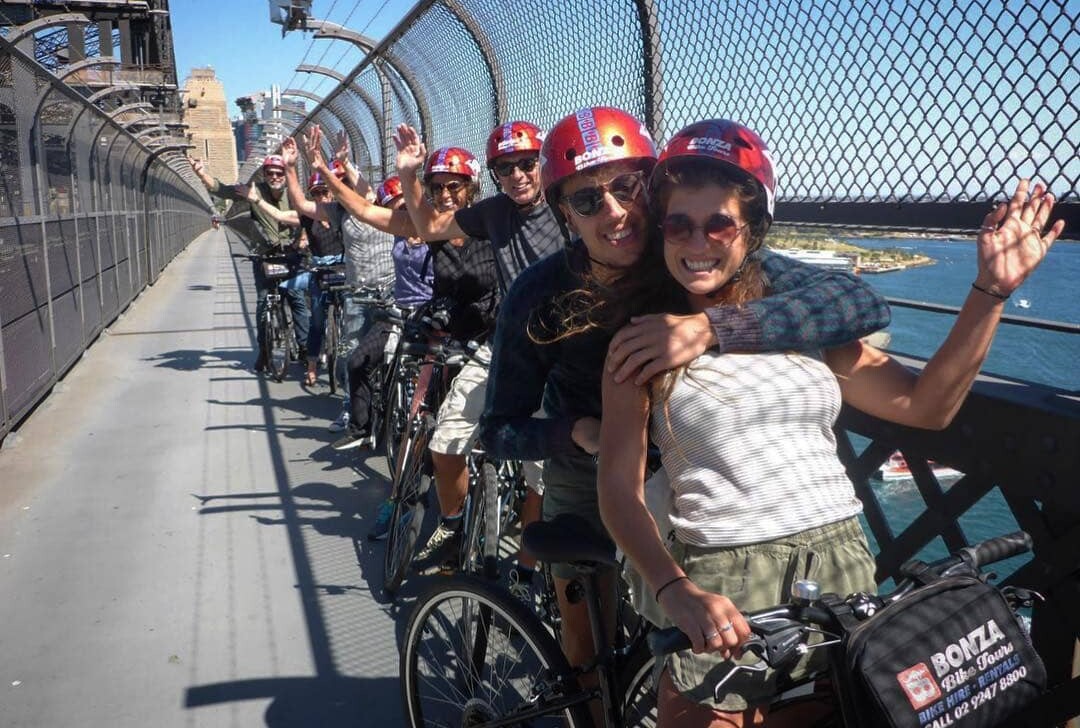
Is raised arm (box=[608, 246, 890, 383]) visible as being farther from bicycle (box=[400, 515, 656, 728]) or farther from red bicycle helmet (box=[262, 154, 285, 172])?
red bicycle helmet (box=[262, 154, 285, 172])

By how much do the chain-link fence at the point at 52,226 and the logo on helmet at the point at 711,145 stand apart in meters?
5.86

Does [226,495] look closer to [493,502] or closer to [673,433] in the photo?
[493,502]

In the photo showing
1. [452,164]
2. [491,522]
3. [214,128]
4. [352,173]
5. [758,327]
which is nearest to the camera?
[758,327]

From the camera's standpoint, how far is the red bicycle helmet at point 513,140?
3.80 meters

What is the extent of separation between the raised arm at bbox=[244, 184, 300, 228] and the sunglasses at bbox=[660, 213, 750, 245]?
26.5 ft

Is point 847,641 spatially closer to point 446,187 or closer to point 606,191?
point 606,191

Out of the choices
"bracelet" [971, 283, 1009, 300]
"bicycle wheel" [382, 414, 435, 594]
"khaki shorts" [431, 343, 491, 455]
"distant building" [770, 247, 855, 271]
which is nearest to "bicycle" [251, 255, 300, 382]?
"bicycle wheel" [382, 414, 435, 594]

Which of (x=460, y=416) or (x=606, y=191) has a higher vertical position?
(x=606, y=191)

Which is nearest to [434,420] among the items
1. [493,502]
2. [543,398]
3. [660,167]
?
[493,502]

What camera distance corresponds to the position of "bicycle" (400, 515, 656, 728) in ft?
7.16

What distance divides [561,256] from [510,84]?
154 inches

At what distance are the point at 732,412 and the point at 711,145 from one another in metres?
0.58

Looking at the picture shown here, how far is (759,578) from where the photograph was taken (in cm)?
180

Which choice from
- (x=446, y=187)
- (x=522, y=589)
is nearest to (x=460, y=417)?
(x=522, y=589)
